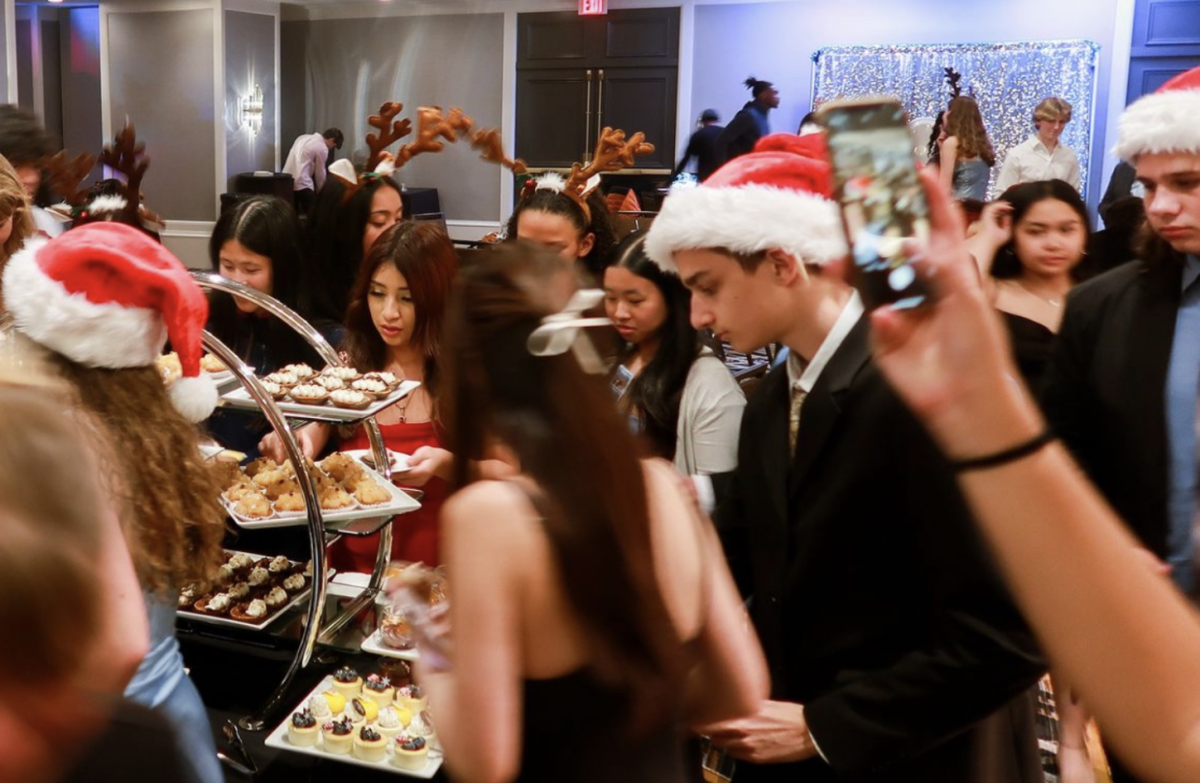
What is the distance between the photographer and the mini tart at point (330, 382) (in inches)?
104

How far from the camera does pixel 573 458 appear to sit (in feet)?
4.38

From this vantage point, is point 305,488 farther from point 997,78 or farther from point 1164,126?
point 997,78

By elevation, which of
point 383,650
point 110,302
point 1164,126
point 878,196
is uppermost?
point 1164,126

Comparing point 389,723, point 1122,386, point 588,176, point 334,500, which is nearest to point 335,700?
point 389,723

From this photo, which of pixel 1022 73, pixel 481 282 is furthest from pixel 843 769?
pixel 1022 73

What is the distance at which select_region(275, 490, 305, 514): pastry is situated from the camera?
8.42ft

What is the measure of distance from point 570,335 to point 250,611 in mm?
1772

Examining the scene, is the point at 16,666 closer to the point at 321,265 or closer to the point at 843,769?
the point at 843,769

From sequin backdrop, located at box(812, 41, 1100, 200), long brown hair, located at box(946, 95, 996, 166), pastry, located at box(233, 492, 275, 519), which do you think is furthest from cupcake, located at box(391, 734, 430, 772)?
sequin backdrop, located at box(812, 41, 1100, 200)

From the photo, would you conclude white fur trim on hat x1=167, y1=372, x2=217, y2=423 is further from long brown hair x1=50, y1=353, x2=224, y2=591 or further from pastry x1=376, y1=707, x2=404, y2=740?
pastry x1=376, y1=707, x2=404, y2=740

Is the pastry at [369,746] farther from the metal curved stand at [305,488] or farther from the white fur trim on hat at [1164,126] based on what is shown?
the white fur trim on hat at [1164,126]

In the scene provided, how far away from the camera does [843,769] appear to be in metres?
1.55

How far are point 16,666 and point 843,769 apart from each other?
121cm

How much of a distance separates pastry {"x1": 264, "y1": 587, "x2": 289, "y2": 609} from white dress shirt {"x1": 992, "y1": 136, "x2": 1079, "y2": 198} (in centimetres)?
781
